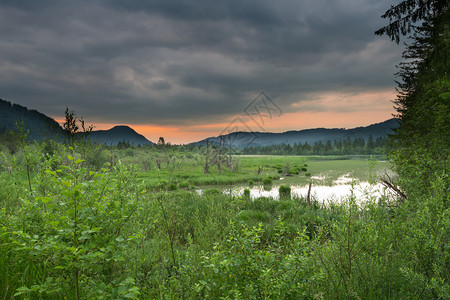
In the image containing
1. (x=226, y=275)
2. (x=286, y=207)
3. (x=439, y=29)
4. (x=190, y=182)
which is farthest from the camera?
(x=190, y=182)

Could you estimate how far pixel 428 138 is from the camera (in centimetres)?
784

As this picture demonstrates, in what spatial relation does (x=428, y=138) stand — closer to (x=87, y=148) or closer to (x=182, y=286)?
(x=182, y=286)

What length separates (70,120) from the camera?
16.0ft

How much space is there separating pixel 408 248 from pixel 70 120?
6423 millimetres

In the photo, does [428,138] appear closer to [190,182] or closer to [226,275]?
[226,275]

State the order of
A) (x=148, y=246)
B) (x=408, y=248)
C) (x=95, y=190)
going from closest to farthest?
(x=95, y=190) < (x=408, y=248) < (x=148, y=246)

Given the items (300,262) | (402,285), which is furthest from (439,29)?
(300,262)

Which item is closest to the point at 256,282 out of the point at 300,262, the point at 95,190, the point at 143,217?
the point at 300,262

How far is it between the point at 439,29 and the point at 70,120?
530 inches

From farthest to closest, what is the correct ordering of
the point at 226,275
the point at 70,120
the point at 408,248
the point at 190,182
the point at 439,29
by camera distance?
1. the point at 190,182
2. the point at 439,29
3. the point at 70,120
4. the point at 408,248
5. the point at 226,275

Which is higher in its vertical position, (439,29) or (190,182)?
(439,29)

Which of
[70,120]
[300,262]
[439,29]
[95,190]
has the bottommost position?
[300,262]

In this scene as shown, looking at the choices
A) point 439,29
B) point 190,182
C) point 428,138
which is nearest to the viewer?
point 428,138

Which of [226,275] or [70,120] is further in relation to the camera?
[70,120]
